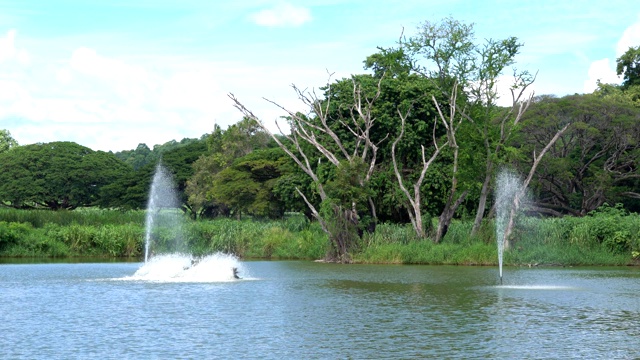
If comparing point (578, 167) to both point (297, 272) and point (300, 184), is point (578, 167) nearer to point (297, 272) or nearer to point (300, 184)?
point (300, 184)

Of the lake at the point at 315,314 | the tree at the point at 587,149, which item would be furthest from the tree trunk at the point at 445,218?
the tree at the point at 587,149

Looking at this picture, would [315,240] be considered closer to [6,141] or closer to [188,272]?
[188,272]

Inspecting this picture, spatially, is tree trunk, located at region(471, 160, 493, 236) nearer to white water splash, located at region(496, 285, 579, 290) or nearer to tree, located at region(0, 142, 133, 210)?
white water splash, located at region(496, 285, 579, 290)

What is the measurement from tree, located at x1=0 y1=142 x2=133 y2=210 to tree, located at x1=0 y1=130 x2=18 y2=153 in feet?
61.1

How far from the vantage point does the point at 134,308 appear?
22.1m

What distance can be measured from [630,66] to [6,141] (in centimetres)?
8705

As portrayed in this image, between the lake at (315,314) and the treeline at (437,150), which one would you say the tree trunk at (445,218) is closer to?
the treeline at (437,150)

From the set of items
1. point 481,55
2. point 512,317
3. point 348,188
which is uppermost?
point 481,55

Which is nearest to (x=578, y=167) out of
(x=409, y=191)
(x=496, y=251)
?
(x=409, y=191)

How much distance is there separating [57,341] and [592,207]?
151 ft

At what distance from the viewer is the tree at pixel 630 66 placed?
68.3 metres

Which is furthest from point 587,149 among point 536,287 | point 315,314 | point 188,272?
point 315,314

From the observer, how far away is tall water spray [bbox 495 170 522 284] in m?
39.7

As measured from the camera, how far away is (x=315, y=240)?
1794 inches
